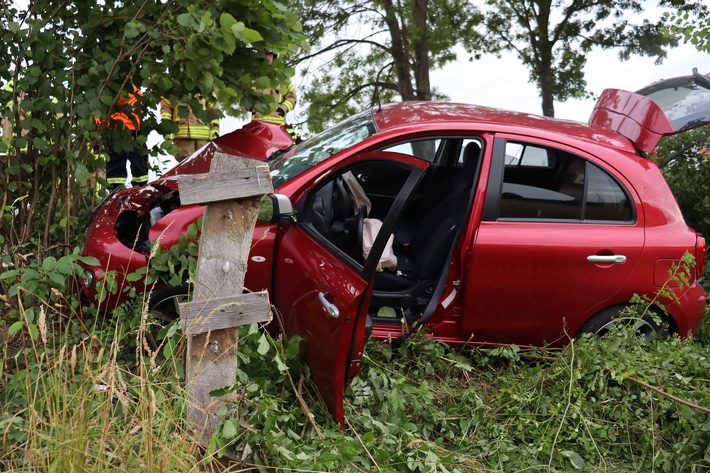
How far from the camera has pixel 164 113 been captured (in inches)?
205

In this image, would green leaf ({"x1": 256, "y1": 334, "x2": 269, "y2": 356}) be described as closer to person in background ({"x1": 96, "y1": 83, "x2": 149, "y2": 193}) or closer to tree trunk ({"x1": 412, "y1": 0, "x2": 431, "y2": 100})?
person in background ({"x1": 96, "y1": 83, "x2": 149, "y2": 193})

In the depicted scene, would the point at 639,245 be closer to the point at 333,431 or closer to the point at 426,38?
the point at 333,431

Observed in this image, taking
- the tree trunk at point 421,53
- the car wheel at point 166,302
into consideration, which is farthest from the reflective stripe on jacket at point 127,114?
the tree trunk at point 421,53

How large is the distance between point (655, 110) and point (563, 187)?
0.93m

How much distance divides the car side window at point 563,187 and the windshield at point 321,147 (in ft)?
3.19

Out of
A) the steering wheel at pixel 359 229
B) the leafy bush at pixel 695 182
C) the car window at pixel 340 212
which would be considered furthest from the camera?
the leafy bush at pixel 695 182

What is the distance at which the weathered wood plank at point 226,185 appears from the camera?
10.2 ft

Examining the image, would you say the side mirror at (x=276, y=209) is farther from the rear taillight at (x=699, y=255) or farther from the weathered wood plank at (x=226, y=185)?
the rear taillight at (x=699, y=255)

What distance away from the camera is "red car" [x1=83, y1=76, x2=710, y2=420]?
14.3 ft

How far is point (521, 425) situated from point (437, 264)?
114cm

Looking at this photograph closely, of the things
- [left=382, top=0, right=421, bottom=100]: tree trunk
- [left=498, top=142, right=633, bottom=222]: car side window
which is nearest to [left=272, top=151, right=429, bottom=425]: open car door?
[left=498, top=142, right=633, bottom=222]: car side window

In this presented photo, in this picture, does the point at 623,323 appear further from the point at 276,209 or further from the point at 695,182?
the point at 695,182

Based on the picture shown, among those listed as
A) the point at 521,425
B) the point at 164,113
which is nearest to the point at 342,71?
the point at 164,113

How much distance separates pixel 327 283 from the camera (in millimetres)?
3604
